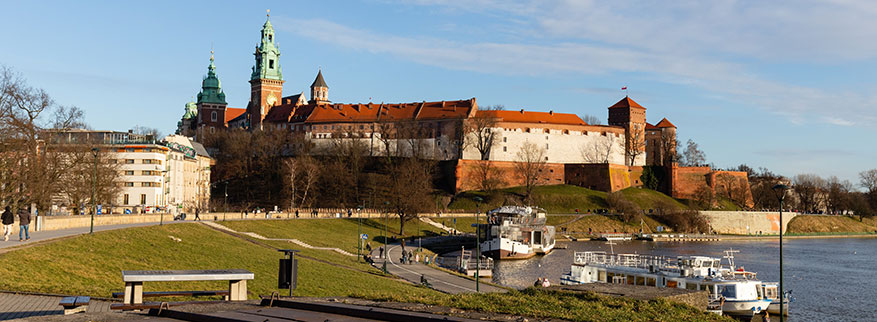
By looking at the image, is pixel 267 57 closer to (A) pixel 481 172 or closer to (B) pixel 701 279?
(A) pixel 481 172

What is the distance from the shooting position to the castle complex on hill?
14425 cm

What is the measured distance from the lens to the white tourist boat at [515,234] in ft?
254

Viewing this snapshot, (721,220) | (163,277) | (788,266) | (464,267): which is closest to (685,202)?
(721,220)

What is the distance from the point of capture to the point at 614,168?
141 metres

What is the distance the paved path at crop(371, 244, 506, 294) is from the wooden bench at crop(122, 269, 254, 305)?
2176cm

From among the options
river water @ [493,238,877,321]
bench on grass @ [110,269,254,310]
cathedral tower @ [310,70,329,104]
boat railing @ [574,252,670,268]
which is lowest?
river water @ [493,238,877,321]

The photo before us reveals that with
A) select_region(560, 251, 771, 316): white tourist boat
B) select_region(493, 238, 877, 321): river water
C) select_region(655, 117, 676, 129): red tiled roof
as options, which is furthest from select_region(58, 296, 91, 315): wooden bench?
select_region(655, 117, 676, 129): red tiled roof

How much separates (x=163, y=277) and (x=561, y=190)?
403ft

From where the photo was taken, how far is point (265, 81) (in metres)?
182

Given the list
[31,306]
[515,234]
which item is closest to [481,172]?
[515,234]

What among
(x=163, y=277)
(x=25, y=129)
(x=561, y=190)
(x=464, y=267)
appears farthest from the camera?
(x=561, y=190)

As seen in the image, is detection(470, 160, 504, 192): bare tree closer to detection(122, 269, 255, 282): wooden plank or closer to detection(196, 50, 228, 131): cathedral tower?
detection(196, 50, 228, 131): cathedral tower

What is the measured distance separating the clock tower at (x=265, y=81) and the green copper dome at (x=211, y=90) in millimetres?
7671

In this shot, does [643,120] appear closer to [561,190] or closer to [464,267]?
[561,190]
